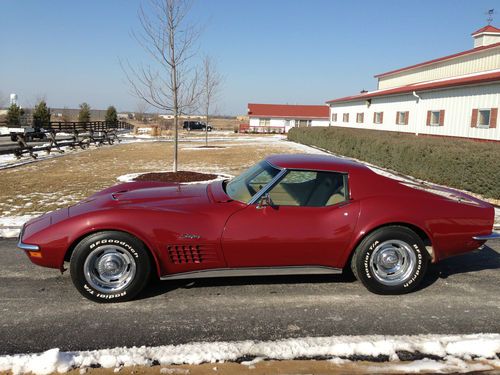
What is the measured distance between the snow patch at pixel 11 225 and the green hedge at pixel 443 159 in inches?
375

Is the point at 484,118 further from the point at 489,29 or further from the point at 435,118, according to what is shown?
the point at 489,29

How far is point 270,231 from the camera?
3836mm

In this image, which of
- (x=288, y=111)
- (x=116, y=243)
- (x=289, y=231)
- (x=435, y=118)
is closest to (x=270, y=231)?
(x=289, y=231)

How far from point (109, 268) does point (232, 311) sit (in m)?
1.18

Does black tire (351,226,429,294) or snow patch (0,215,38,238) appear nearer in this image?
black tire (351,226,429,294)

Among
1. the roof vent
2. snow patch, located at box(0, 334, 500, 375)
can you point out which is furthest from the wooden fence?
the roof vent

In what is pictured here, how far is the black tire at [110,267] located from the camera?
3.67m

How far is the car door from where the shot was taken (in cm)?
381

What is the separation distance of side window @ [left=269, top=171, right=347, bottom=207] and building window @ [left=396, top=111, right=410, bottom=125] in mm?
19204

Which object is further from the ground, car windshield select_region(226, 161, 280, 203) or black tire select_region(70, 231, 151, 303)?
car windshield select_region(226, 161, 280, 203)

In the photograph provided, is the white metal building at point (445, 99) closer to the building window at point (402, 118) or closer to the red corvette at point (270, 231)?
the building window at point (402, 118)

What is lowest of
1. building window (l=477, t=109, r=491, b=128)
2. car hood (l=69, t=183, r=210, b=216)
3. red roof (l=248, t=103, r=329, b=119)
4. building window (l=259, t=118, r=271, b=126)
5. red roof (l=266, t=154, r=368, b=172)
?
car hood (l=69, t=183, r=210, b=216)

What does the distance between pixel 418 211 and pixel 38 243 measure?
11.8 ft

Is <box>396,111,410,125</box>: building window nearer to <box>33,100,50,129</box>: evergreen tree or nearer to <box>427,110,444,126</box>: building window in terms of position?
<box>427,110,444,126</box>: building window
